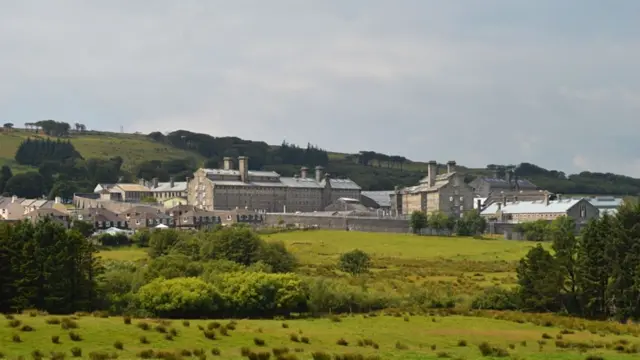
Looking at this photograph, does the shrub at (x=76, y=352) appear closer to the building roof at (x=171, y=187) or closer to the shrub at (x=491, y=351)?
the shrub at (x=491, y=351)

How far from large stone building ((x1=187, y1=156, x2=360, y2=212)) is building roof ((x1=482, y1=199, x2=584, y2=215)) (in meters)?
28.7

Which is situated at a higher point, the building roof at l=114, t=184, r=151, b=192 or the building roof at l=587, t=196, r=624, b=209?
the building roof at l=114, t=184, r=151, b=192

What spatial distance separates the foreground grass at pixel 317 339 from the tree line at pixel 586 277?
25.6 ft

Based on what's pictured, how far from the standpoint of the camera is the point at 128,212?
114m

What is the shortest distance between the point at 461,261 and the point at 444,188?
55.4m

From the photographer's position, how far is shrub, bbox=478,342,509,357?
26667mm

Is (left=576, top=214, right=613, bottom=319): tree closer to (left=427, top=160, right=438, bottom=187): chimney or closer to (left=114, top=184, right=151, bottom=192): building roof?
(left=427, top=160, right=438, bottom=187): chimney

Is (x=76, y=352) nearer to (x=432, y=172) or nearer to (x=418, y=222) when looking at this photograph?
(x=418, y=222)

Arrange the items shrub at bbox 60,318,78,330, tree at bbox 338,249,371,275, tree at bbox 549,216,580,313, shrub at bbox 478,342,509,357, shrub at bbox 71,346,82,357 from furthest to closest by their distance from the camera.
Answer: tree at bbox 338,249,371,275
tree at bbox 549,216,580,313
shrub at bbox 478,342,509,357
shrub at bbox 60,318,78,330
shrub at bbox 71,346,82,357

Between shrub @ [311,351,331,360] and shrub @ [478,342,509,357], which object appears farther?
shrub @ [478,342,509,357]

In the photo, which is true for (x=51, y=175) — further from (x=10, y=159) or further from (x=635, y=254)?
(x=635, y=254)

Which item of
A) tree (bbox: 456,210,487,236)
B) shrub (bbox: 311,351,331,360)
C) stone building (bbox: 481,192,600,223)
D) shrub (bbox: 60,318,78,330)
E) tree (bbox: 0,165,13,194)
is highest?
tree (bbox: 0,165,13,194)

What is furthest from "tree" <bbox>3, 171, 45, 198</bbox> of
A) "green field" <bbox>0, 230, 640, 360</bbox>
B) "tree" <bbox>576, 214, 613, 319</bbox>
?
"tree" <bbox>576, 214, 613, 319</bbox>

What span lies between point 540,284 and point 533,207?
3175 inches
